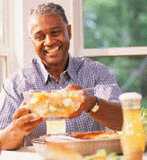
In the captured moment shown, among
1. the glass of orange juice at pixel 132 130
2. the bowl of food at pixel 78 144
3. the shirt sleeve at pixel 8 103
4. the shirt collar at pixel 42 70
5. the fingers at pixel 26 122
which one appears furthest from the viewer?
the shirt collar at pixel 42 70

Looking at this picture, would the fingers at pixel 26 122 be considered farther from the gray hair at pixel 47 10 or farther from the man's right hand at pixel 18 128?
the gray hair at pixel 47 10

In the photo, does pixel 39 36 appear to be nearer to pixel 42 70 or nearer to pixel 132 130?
pixel 42 70

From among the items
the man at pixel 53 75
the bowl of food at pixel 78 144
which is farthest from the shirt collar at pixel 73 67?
the bowl of food at pixel 78 144

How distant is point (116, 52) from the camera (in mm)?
2875

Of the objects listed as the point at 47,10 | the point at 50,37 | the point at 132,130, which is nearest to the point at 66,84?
the point at 50,37

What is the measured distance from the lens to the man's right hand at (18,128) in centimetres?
165

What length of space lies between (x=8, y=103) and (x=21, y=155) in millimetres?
543

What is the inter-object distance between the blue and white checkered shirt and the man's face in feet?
0.24

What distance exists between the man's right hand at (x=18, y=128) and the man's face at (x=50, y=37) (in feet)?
1.68

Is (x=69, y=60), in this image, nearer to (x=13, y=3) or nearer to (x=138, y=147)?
(x=13, y=3)

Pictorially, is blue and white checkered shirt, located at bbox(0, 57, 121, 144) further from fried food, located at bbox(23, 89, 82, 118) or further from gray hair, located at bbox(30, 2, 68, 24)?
fried food, located at bbox(23, 89, 82, 118)

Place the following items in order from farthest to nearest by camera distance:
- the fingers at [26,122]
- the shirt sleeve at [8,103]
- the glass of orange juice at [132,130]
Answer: the shirt sleeve at [8,103], the fingers at [26,122], the glass of orange juice at [132,130]

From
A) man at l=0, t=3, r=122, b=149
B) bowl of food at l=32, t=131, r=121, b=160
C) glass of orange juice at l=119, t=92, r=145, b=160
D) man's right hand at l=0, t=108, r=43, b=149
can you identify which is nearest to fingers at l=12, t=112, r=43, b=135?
man's right hand at l=0, t=108, r=43, b=149

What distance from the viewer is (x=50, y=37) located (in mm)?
2115
